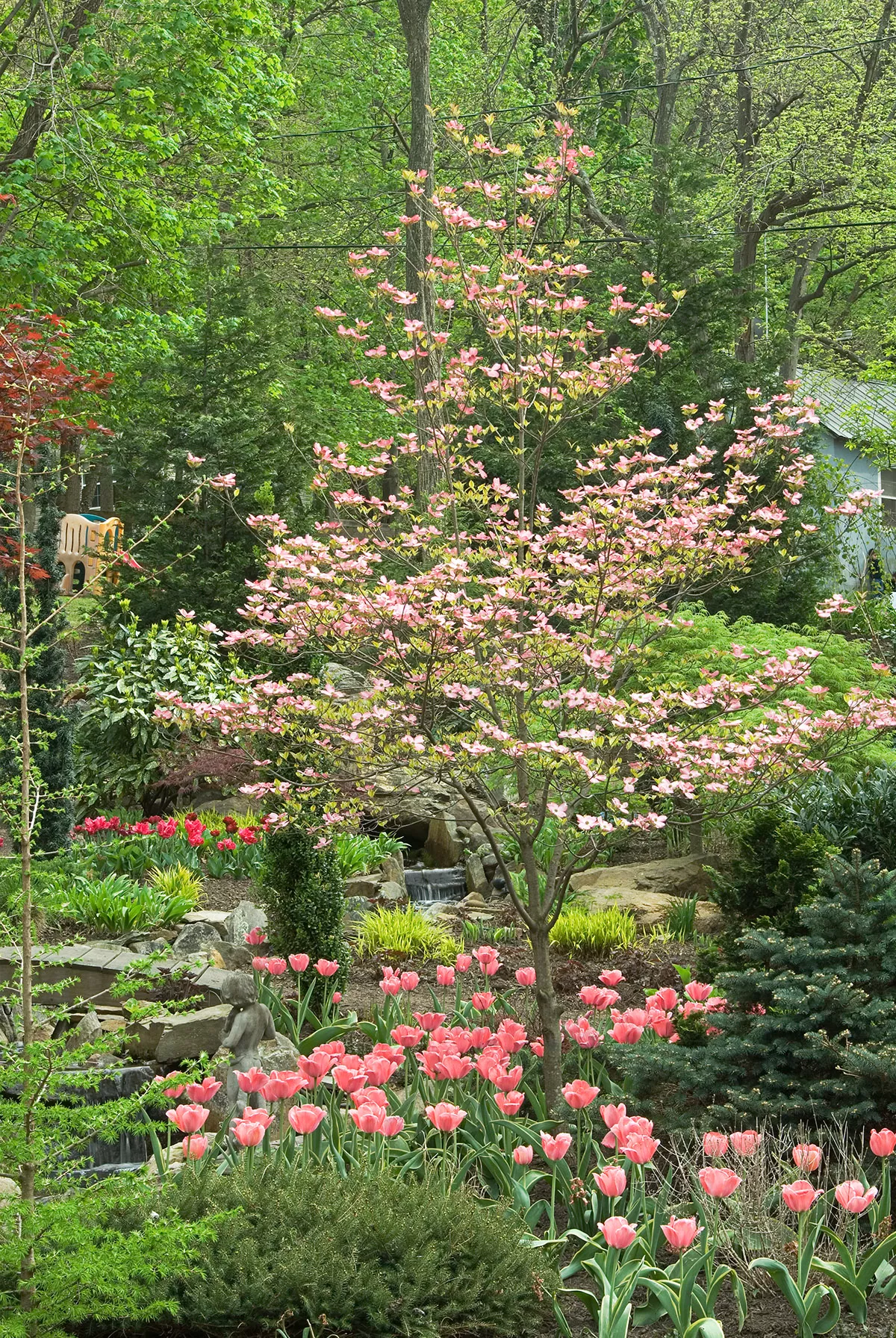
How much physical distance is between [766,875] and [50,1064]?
3.44 meters

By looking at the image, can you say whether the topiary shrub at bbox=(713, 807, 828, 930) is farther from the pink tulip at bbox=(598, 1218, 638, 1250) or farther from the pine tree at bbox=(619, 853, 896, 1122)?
the pink tulip at bbox=(598, 1218, 638, 1250)

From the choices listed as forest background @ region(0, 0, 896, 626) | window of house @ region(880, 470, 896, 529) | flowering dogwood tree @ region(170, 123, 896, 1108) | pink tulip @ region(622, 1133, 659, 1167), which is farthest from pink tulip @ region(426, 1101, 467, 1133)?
window of house @ region(880, 470, 896, 529)

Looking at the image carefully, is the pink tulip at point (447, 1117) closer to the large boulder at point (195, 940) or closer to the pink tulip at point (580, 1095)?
the pink tulip at point (580, 1095)

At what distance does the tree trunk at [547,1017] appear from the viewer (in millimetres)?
5168

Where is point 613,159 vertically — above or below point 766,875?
above

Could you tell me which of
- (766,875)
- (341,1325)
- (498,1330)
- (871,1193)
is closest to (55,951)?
(341,1325)

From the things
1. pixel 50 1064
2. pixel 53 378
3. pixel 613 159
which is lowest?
pixel 50 1064

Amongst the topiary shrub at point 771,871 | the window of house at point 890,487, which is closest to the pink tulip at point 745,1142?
the topiary shrub at point 771,871

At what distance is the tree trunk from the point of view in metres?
5.17

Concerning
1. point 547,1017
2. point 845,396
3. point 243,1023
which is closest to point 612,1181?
point 547,1017

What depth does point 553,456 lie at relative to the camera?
15375mm

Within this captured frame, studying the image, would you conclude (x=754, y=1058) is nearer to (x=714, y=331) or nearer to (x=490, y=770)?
(x=490, y=770)

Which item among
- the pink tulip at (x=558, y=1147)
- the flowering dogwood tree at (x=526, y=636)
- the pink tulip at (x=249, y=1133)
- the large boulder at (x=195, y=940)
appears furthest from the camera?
the large boulder at (x=195, y=940)

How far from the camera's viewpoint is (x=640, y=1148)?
3379 mm
